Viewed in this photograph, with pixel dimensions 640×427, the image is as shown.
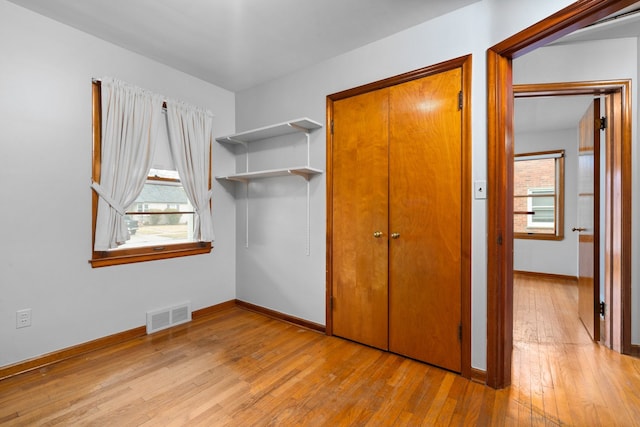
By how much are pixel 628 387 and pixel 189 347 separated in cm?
315

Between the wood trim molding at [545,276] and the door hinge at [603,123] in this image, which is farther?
the wood trim molding at [545,276]

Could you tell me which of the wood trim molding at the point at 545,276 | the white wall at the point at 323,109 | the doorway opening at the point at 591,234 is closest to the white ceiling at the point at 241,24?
the white wall at the point at 323,109

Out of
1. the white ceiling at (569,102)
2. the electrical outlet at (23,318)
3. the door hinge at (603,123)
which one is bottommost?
the electrical outlet at (23,318)

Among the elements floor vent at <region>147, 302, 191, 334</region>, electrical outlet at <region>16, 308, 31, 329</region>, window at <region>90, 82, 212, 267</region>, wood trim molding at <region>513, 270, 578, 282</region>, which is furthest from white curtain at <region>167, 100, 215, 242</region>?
wood trim molding at <region>513, 270, 578, 282</region>

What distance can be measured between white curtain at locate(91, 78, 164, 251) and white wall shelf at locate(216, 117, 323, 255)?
811 mm

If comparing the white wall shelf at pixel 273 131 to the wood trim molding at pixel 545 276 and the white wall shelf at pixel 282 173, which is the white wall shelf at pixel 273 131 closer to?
the white wall shelf at pixel 282 173

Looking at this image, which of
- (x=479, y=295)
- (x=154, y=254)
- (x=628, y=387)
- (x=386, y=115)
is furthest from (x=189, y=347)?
(x=628, y=387)

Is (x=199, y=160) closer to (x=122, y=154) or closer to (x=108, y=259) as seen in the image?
(x=122, y=154)

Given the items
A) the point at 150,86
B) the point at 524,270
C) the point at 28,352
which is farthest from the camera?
the point at 524,270

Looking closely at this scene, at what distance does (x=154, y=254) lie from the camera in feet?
9.24

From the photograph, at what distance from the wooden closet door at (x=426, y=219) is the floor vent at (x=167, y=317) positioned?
2063 millimetres

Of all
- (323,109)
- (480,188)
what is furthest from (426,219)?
(323,109)

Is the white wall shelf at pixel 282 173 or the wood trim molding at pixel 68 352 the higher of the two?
the white wall shelf at pixel 282 173

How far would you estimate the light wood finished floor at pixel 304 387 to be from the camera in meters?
1.63
